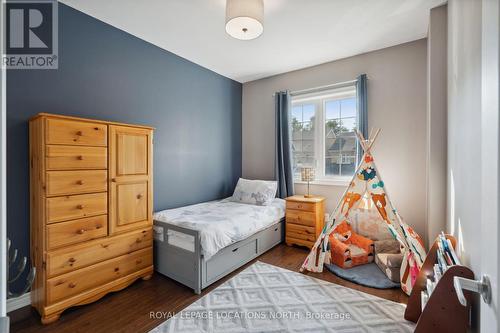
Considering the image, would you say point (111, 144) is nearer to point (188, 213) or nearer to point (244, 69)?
point (188, 213)

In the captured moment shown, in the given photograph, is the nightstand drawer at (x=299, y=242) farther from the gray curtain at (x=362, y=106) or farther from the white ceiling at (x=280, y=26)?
the white ceiling at (x=280, y=26)

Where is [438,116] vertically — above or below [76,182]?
above

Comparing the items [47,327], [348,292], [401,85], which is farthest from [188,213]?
[401,85]

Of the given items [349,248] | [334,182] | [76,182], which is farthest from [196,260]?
[334,182]

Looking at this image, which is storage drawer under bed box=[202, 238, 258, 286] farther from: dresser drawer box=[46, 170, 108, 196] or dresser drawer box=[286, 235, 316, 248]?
dresser drawer box=[46, 170, 108, 196]

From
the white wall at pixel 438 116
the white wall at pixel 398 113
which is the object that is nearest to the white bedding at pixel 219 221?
the white wall at pixel 398 113

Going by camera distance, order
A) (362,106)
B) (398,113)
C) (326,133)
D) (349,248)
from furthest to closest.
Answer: (326,133) < (362,106) < (398,113) < (349,248)

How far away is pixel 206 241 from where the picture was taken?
2.16m

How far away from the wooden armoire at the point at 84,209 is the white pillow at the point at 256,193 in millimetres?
1518

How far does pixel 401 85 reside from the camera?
9.68ft

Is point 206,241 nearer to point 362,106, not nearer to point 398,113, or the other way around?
point 362,106

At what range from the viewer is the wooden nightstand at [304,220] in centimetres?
317

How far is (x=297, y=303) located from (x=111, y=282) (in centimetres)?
170

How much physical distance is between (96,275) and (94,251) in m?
0.22
